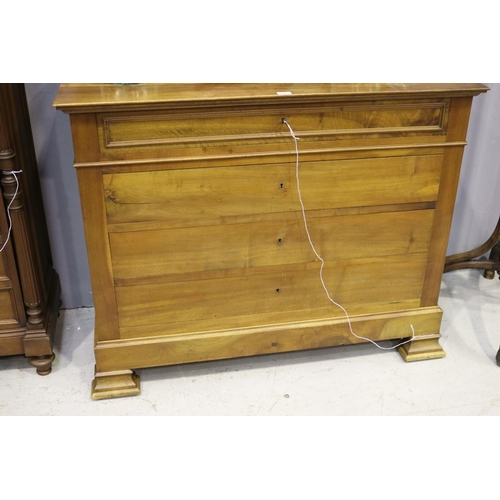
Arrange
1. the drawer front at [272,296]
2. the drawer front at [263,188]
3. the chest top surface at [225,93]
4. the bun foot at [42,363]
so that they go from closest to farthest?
1. the chest top surface at [225,93]
2. the drawer front at [263,188]
3. the drawer front at [272,296]
4. the bun foot at [42,363]

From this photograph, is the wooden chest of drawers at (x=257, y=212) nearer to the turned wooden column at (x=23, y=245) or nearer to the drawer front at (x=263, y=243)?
the drawer front at (x=263, y=243)

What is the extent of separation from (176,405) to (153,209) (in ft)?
2.28

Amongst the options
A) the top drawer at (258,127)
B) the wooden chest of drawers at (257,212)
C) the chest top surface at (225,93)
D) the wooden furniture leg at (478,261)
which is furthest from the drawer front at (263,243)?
the wooden furniture leg at (478,261)

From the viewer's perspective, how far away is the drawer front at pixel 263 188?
1857 mm

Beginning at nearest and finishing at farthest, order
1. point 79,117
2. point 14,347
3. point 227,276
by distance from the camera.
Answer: point 79,117 < point 227,276 < point 14,347

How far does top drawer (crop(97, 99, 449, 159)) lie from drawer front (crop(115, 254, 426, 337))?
448 millimetres

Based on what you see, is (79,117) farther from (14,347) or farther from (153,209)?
(14,347)

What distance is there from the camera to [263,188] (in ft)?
6.32

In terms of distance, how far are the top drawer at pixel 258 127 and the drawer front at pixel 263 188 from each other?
7 centimetres

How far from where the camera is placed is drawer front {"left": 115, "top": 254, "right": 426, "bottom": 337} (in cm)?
204

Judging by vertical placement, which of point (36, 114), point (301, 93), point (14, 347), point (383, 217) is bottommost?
point (14, 347)

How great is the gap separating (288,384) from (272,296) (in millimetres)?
338

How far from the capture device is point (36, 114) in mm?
2264
